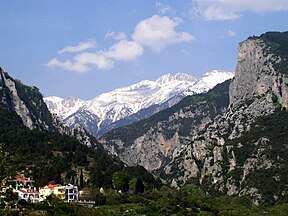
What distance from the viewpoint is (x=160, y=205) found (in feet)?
372

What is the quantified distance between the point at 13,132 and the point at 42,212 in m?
87.2

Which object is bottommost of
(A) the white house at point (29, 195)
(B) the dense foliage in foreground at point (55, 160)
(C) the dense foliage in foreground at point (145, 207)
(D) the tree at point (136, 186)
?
(C) the dense foliage in foreground at point (145, 207)

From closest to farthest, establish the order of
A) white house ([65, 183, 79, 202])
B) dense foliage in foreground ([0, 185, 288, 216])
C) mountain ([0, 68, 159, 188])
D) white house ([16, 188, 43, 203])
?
dense foliage in foreground ([0, 185, 288, 216]) → white house ([16, 188, 43, 203]) → white house ([65, 183, 79, 202]) → mountain ([0, 68, 159, 188])

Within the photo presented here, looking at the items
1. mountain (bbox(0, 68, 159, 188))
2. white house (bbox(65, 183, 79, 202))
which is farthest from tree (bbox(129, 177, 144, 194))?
white house (bbox(65, 183, 79, 202))

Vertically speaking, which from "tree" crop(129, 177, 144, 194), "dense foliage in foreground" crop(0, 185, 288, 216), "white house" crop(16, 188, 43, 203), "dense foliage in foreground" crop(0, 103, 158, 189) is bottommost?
"dense foliage in foreground" crop(0, 185, 288, 216)

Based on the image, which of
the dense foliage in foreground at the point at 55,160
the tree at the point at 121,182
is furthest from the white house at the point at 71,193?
the tree at the point at 121,182

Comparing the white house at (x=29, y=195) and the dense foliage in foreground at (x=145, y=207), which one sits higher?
the white house at (x=29, y=195)

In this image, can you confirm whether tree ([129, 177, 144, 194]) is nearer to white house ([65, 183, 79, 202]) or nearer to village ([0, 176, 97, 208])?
village ([0, 176, 97, 208])

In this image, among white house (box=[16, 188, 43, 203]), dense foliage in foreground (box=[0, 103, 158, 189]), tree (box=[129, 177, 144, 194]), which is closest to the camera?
white house (box=[16, 188, 43, 203])

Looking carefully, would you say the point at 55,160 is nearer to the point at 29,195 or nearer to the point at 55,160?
the point at 55,160

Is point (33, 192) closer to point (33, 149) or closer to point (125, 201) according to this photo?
point (125, 201)

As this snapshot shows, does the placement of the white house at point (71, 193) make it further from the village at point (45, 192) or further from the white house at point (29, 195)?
the white house at point (29, 195)

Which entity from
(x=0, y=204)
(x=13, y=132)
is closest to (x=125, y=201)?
(x=13, y=132)

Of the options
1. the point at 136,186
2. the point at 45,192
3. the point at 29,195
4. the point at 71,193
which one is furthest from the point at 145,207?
the point at 136,186
